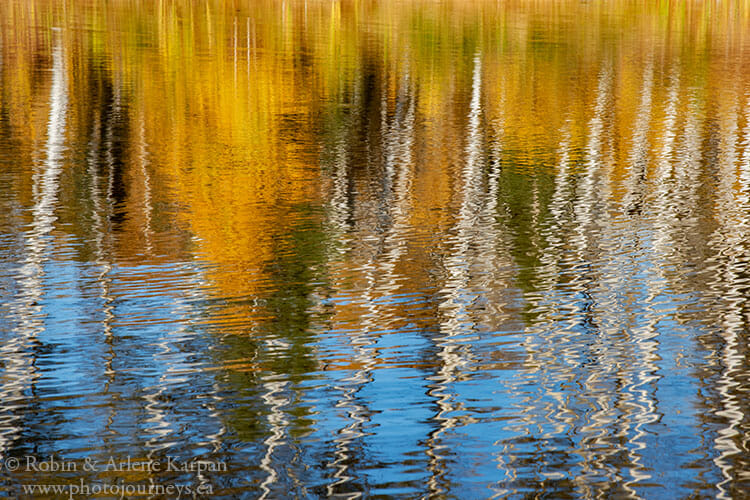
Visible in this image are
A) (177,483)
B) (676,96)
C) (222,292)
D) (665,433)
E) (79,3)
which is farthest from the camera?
(79,3)

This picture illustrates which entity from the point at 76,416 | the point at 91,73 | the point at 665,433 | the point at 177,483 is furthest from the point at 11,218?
the point at 91,73

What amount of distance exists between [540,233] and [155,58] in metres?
22.5

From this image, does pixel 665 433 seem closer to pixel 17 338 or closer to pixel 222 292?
pixel 222 292

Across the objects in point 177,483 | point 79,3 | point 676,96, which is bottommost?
point 177,483

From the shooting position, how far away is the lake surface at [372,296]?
6785 millimetres

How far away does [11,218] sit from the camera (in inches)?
492

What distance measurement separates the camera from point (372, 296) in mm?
9977

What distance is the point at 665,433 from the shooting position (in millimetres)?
7184

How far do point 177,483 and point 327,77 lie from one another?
23.0 m

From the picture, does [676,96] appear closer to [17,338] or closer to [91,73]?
[91,73]

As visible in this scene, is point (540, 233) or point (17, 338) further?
point (540, 233)

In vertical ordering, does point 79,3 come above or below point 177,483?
above

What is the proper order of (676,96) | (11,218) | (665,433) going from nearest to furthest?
(665,433) → (11,218) → (676,96)

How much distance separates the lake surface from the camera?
679 cm
